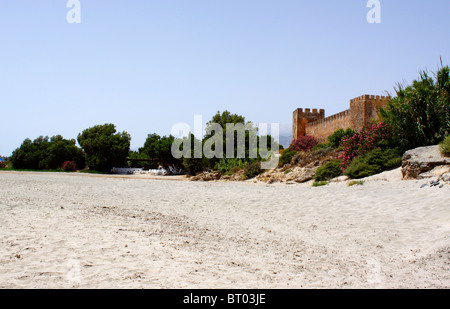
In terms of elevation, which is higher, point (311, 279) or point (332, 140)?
point (332, 140)

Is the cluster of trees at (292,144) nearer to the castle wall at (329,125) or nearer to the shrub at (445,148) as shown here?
the shrub at (445,148)

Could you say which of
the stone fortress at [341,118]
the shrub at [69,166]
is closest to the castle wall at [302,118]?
the stone fortress at [341,118]

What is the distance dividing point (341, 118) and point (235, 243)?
111 feet

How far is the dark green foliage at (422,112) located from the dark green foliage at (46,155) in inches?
1760

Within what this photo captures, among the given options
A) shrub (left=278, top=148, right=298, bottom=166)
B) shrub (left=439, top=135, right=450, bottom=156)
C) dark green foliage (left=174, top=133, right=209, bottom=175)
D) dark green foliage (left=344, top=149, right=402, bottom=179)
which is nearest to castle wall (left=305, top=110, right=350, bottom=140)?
shrub (left=278, top=148, right=298, bottom=166)

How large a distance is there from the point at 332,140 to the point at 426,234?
83.9 ft

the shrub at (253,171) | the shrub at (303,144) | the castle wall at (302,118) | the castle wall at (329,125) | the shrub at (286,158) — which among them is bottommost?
the shrub at (253,171)

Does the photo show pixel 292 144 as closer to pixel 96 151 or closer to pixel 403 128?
pixel 403 128

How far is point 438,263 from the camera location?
5.32 metres

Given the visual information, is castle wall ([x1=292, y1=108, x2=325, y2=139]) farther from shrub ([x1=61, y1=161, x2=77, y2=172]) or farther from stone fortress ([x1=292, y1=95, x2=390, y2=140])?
shrub ([x1=61, y1=161, x2=77, y2=172])

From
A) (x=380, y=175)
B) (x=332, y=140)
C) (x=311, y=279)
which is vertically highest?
(x=332, y=140)

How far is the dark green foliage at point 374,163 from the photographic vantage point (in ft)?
51.4
